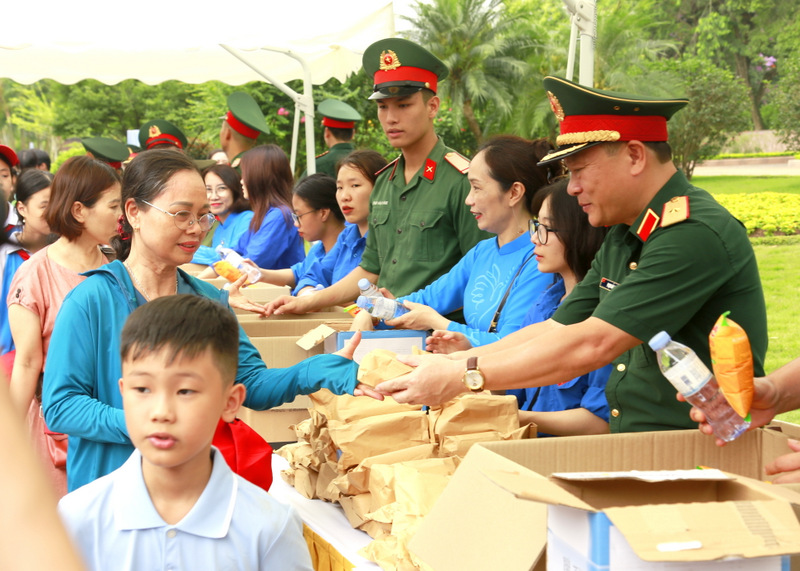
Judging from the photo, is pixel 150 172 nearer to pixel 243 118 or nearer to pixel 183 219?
pixel 183 219

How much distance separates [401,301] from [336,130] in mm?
3387

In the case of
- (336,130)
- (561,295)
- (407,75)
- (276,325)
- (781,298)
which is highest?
(407,75)

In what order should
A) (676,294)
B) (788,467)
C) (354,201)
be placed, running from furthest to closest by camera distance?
1. (354,201)
2. (676,294)
3. (788,467)

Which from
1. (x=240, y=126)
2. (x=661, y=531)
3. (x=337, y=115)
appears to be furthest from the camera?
(x=240, y=126)

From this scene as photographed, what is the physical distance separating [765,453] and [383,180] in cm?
254

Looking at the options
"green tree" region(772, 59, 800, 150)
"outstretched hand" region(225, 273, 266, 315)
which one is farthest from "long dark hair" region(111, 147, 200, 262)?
"green tree" region(772, 59, 800, 150)

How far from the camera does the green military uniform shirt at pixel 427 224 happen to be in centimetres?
387

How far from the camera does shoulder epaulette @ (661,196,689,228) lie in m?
2.24

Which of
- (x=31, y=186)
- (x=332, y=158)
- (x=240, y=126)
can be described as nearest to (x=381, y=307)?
(x=31, y=186)

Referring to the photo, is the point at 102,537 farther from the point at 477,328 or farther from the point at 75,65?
the point at 75,65

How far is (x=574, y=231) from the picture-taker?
115 inches

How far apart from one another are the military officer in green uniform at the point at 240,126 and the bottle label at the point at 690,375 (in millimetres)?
5457

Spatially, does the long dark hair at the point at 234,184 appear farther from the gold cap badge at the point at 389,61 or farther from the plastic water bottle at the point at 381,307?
the plastic water bottle at the point at 381,307

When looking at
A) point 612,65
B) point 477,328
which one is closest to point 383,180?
point 477,328
